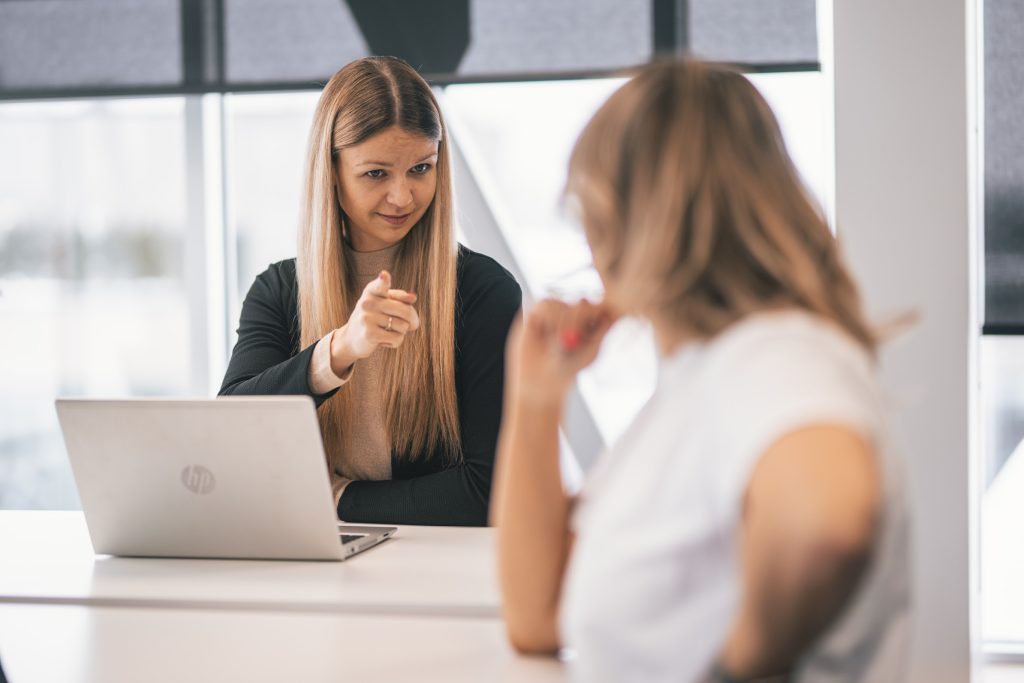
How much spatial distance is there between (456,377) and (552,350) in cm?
97

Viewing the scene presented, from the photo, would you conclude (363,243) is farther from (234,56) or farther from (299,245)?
(234,56)

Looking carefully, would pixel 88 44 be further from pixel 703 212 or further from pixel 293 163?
pixel 703 212

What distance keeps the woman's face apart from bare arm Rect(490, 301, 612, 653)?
0.97m

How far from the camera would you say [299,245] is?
6.71ft

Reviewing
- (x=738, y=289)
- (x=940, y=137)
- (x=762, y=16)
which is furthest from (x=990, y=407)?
(x=738, y=289)

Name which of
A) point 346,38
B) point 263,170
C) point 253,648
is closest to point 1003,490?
point 346,38

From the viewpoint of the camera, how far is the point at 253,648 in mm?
1185

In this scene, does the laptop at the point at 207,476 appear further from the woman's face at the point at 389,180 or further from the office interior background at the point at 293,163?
the office interior background at the point at 293,163

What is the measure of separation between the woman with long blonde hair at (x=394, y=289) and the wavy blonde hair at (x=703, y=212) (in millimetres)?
1083

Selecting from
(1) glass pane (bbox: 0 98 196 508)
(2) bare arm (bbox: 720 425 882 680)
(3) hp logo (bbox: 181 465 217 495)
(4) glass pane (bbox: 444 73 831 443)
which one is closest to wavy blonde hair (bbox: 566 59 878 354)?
(2) bare arm (bbox: 720 425 882 680)

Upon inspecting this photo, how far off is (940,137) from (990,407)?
906 millimetres

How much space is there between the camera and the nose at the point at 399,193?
6.31 ft

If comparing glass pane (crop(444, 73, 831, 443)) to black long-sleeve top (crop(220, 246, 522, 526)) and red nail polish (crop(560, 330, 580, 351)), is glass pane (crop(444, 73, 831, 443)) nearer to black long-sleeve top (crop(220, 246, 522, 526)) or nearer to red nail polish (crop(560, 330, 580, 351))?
black long-sleeve top (crop(220, 246, 522, 526))

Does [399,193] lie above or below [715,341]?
above
